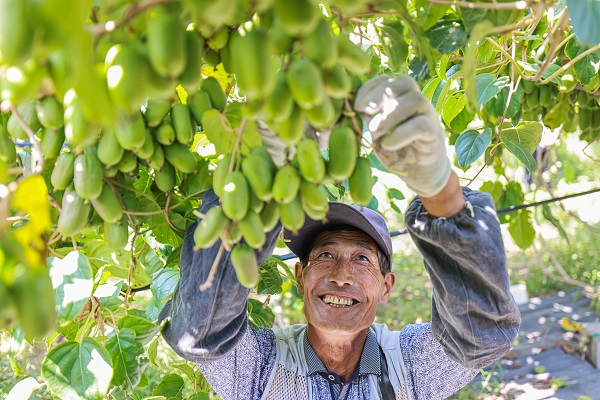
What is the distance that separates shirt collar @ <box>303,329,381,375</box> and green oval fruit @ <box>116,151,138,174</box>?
40.9 inches

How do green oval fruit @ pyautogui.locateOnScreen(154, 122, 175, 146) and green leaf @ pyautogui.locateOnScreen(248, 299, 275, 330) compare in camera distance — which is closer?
green oval fruit @ pyautogui.locateOnScreen(154, 122, 175, 146)

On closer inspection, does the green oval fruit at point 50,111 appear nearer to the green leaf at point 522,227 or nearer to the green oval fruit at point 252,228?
the green oval fruit at point 252,228

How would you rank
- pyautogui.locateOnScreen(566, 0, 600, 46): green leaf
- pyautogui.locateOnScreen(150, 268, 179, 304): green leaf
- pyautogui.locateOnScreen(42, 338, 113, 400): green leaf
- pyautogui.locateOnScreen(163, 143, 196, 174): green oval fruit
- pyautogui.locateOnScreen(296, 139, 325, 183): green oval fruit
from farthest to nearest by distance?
pyautogui.locateOnScreen(150, 268, 179, 304): green leaf, pyautogui.locateOnScreen(42, 338, 113, 400): green leaf, pyautogui.locateOnScreen(163, 143, 196, 174): green oval fruit, pyautogui.locateOnScreen(566, 0, 600, 46): green leaf, pyautogui.locateOnScreen(296, 139, 325, 183): green oval fruit

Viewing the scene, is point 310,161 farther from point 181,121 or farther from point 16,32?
point 16,32

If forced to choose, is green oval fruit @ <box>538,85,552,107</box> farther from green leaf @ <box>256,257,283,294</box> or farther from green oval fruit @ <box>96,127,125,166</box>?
green oval fruit @ <box>96,127,125,166</box>

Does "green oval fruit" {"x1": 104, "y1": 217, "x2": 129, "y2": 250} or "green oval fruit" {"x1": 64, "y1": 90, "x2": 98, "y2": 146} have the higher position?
"green oval fruit" {"x1": 64, "y1": 90, "x2": 98, "y2": 146}

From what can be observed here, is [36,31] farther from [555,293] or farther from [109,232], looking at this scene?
[555,293]

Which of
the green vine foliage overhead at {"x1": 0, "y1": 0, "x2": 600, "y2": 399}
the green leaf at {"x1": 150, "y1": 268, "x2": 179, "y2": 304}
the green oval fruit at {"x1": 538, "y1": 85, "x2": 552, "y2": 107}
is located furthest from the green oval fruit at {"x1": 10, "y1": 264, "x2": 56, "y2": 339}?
the green oval fruit at {"x1": 538, "y1": 85, "x2": 552, "y2": 107}

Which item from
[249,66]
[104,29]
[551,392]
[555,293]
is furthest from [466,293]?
[555,293]

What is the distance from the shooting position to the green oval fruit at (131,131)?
0.87 meters

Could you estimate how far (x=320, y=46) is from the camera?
27.8 inches

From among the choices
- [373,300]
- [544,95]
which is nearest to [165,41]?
[373,300]

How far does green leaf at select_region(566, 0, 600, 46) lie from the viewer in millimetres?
934

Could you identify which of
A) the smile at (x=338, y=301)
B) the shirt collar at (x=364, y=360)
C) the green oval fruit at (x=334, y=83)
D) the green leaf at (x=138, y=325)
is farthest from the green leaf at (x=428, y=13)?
the shirt collar at (x=364, y=360)
